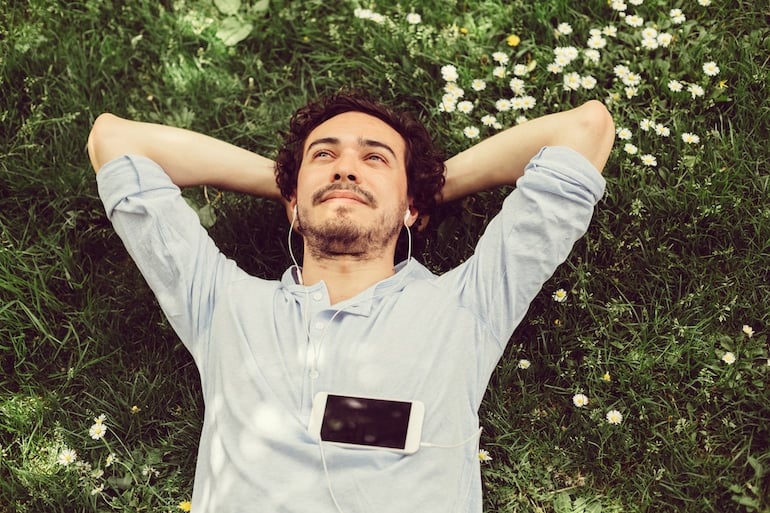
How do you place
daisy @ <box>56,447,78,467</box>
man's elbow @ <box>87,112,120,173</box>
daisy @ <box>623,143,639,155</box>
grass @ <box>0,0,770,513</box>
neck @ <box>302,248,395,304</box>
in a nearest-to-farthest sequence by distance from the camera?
neck @ <box>302,248,395,304</box> < man's elbow @ <box>87,112,120,173</box> < grass @ <box>0,0,770,513</box> < daisy @ <box>56,447,78,467</box> < daisy @ <box>623,143,639,155</box>

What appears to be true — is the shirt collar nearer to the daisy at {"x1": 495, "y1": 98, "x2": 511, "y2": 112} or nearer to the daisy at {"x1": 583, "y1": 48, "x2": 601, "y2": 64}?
the daisy at {"x1": 495, "y1": 98, "x2": 511, "y2": 112}

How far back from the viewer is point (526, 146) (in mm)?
3303

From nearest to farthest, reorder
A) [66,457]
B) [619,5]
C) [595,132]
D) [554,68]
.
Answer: [595,132]
[66,457]
[554,68]
[619,5]

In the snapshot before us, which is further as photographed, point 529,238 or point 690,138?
point 690,138

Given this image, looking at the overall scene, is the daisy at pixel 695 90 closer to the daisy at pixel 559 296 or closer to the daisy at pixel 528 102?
the daisy at pixel 528 102

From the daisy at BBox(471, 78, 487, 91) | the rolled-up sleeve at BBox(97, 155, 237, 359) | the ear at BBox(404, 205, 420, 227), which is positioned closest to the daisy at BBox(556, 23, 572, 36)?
the daisy at BBox(471, 78, 487, 91)

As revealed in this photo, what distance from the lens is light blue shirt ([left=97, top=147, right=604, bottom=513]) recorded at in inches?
109

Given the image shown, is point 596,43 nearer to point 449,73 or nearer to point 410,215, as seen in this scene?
point 449,73

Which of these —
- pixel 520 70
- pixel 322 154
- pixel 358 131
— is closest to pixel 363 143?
pixel 358 131

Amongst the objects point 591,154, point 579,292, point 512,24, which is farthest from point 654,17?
point 579,292

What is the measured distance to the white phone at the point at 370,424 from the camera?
2764 mm

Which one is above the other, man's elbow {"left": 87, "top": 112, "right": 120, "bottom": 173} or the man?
man's elbow {"left": 87, "top": 112, "right": 120, "bottom": 173}

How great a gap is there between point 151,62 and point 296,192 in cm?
154

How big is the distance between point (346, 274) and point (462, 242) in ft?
2.82
